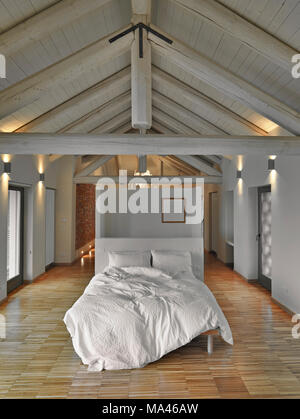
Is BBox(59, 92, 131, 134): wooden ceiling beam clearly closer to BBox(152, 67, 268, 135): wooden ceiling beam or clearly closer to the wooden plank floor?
BBox(152, 67, 268, 135): wooden ceiling beam

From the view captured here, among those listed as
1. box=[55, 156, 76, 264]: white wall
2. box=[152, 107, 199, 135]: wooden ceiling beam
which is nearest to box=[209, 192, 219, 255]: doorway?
box=[152, 107, 199, 135]: wooden ceiling beam

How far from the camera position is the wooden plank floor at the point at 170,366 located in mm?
2623

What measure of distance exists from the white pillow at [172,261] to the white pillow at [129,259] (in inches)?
5.2

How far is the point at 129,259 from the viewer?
5.15 metres

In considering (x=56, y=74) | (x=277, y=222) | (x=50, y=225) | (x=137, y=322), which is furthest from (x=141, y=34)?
(x=50, y=225)

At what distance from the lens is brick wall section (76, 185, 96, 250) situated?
905 centimetres

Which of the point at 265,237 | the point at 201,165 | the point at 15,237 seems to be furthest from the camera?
the point at 201,165

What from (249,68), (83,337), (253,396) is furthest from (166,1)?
(253,396)

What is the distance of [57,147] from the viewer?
3896 mm

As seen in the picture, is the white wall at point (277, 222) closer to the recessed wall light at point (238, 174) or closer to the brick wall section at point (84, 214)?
the recessed wall light at point (238, 174)

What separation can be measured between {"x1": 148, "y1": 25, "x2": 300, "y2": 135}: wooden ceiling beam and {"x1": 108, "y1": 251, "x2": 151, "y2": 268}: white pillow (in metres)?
2.82

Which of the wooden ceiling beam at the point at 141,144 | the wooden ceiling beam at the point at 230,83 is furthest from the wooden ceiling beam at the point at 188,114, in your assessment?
the wooden ceiling beam at the point at 141,144

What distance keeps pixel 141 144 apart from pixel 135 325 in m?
2.13

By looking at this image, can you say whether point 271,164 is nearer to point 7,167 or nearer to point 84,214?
point 7,167
